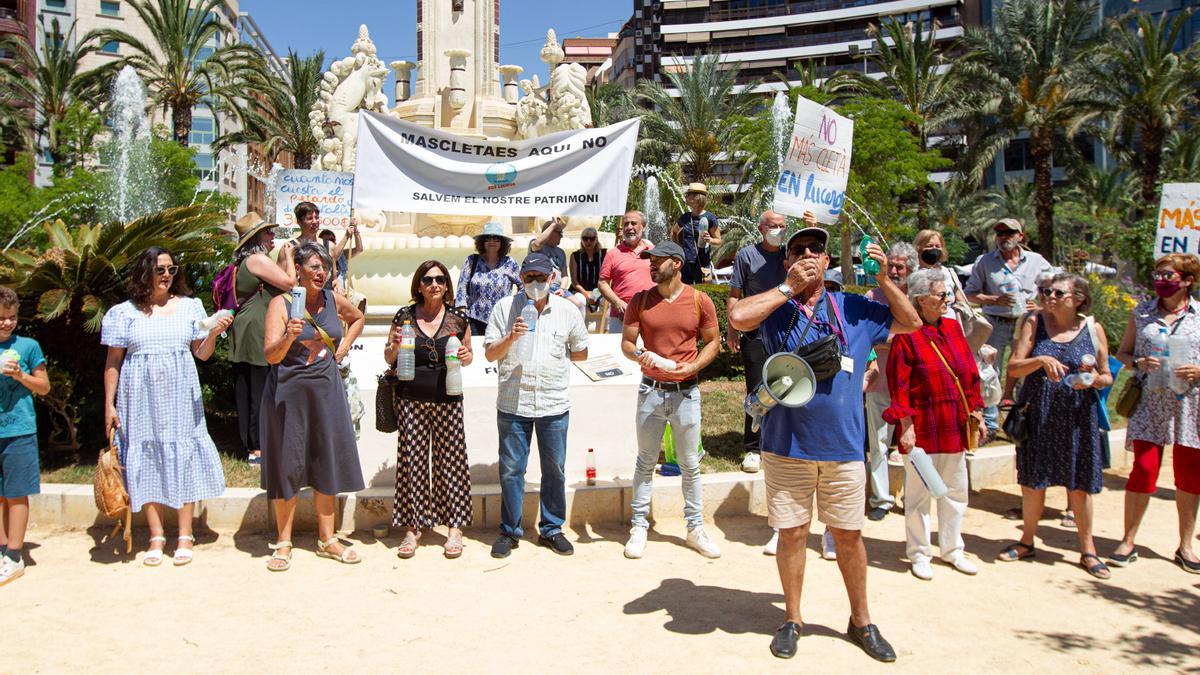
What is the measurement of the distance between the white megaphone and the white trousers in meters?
1.66

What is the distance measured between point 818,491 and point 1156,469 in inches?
109

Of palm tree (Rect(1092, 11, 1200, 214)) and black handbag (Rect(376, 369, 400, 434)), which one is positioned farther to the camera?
palm tree (Rect(1092, 11, 1200, 214))

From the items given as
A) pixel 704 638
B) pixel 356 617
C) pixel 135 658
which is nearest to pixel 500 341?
pixel 356 617

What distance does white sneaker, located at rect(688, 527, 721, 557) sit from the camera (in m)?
5.33

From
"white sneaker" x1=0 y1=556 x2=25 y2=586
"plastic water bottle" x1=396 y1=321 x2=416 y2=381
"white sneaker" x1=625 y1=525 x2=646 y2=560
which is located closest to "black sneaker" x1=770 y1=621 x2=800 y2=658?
"white sneaker" x1=625 y1=525 x2=646 y2=560

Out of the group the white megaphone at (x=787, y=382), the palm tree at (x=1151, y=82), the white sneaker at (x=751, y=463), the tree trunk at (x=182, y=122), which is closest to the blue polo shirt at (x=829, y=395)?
the white megaphone at (x=787, y=382)

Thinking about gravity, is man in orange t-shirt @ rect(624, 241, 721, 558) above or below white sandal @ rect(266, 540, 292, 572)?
above

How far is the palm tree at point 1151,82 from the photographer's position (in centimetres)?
2528

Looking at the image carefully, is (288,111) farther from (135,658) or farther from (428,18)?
(135,658)

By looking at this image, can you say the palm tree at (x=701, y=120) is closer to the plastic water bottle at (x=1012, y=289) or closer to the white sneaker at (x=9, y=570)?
the plastic water bottle at (x=1012, y=289)

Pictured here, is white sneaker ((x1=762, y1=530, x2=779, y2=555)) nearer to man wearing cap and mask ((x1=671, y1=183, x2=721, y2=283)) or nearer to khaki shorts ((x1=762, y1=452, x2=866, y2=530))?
khaki shorts ((x1=762, y1=452, x2=866, y2=530))

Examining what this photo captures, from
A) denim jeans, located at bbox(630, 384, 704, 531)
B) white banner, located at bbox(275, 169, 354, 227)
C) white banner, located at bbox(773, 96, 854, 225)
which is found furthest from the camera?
white banner, located at bbox(275, 169, 354, 227)

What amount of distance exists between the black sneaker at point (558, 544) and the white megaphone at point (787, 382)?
202 centimetres

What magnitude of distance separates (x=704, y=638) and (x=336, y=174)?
7020 millimetres
